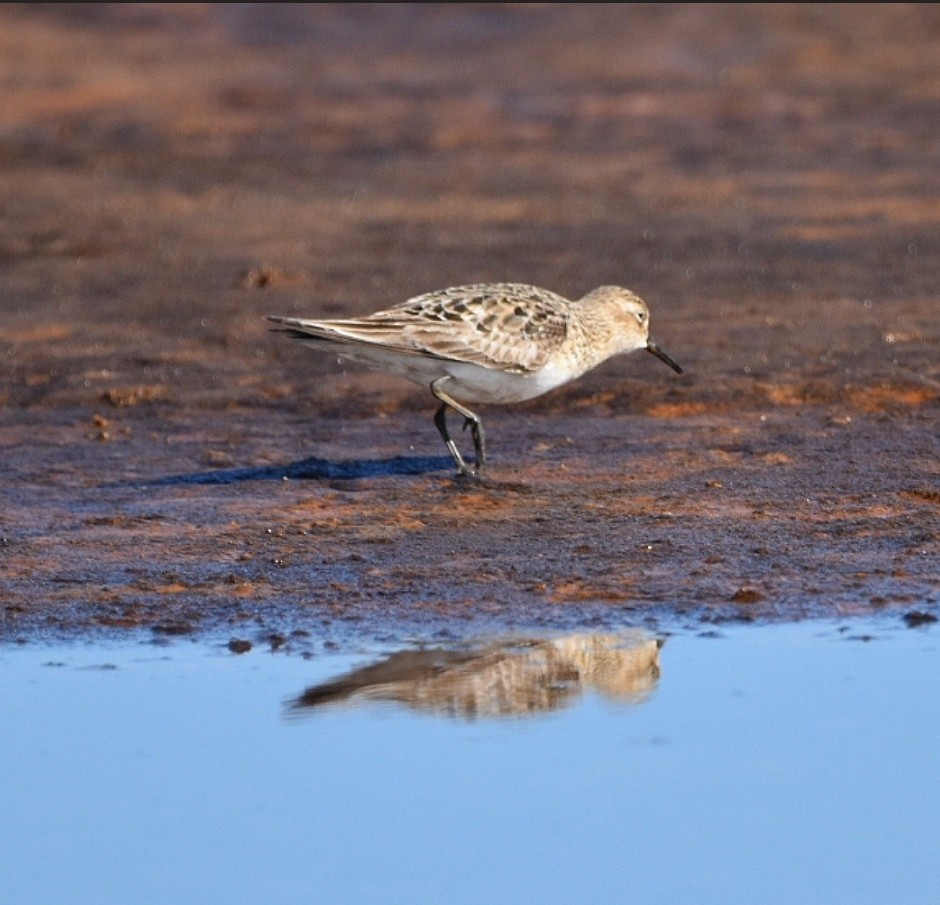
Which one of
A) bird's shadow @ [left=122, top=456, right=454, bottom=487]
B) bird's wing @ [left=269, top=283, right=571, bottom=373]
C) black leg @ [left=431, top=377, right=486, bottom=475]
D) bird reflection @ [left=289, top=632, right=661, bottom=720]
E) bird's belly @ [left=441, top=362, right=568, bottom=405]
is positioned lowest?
bird reflection @ [left=289, top=632, right=661, bottom=720]

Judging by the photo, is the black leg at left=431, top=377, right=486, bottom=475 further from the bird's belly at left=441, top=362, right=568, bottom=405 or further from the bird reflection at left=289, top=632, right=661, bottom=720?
the bird reflection at left=289, top=632, right=661, bottom=720

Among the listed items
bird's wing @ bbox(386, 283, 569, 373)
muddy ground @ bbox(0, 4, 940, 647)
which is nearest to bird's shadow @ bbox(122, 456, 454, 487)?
muddy ground @ bbox(0, 4, 940, 647)

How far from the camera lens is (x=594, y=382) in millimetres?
11398

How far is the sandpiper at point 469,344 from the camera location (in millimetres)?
9352

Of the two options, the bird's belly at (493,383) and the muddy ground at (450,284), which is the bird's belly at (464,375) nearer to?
the bird's belly at (493,383)

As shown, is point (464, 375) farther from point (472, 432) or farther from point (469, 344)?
point (472, 432)

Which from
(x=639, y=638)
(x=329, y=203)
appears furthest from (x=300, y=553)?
(x=329, y=203)

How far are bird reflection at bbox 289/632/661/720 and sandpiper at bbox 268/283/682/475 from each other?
2411 millimetres

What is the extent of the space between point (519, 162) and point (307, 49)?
6419 millimetres

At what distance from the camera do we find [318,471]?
977cm

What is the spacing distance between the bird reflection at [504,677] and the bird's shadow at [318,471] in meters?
2.67

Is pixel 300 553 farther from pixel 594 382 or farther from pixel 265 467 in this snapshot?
pixel 594 382

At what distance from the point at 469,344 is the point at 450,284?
191 inches

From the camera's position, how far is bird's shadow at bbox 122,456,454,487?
969cm
